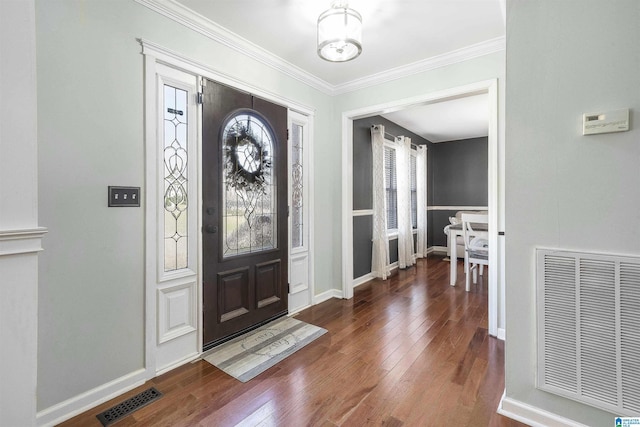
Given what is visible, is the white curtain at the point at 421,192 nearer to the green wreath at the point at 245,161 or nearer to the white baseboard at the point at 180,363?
the green wreath at the point at 245,161

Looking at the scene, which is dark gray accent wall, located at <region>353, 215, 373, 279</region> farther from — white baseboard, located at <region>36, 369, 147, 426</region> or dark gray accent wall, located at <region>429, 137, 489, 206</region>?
dark gray accent wall, located at <region>429, 137, 489, 206</region>

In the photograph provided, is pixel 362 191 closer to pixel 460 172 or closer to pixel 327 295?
pixel 327 295

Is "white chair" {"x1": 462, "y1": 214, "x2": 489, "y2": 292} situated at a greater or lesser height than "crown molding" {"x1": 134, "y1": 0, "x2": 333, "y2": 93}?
lesser

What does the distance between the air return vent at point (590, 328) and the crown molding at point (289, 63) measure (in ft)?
7.03

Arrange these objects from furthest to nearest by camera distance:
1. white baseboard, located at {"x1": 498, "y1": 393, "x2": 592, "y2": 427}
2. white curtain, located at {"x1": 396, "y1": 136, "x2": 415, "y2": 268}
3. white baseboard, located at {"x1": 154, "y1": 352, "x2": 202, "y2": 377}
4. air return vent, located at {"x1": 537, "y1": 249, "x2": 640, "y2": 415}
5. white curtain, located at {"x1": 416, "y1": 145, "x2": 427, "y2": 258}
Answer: white curtain, located at {"x1": 416, "y1": 145, "x2": 427, "y2": 258} → white curtain, located at {"x1": 396, "y1": 136, "x2": 415, "y2": 268} → white baseboard, located at {"x1": 154, "y1": 352, "x2": 202, "y2": 377} → white baseboard, located at {"x1": 498, "y1": 393, "x2": 592, "y2": 427} → air return vent, located at {"x1": 537, "y1": 249, "x2": 640, "y2": 415}

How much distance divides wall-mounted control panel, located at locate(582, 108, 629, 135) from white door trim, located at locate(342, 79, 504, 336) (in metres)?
1.20

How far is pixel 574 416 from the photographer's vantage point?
1473mm

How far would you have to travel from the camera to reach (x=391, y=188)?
17.8ft

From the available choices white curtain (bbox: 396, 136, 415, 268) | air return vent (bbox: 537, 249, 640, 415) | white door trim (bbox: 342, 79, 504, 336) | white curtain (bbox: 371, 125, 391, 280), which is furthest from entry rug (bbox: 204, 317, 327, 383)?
white curtain (bbox: 396, 136, 415, 268)

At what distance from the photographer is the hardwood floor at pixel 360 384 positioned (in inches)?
63.9

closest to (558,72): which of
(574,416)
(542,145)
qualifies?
(542,145)

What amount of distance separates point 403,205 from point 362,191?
1338mm

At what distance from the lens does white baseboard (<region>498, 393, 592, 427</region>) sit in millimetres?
1495

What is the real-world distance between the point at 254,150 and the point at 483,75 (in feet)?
7.55
